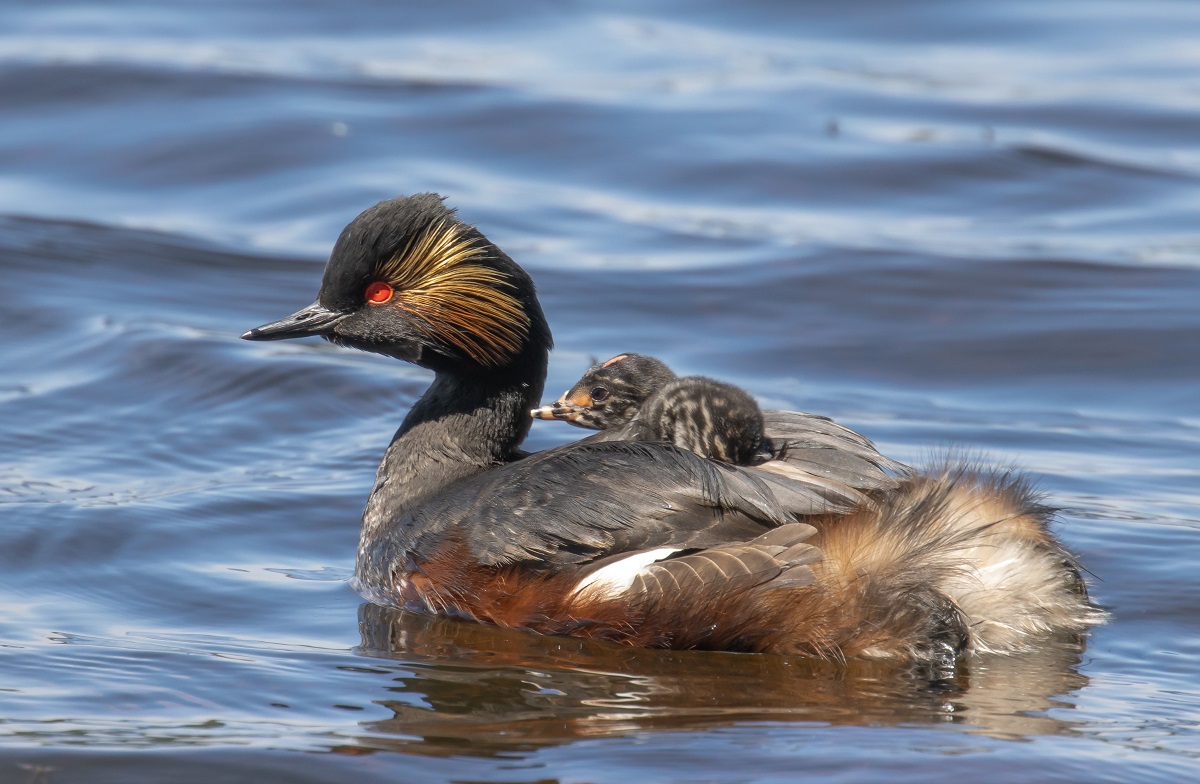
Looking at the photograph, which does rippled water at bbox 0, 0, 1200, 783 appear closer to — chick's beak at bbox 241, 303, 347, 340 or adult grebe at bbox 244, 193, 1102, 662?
adult grebe at bbox 244, 193, 1102, 662

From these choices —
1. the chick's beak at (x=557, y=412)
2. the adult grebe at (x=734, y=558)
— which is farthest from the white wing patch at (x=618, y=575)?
the chick's beak at (x=557, y=412)

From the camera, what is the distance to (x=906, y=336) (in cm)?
959

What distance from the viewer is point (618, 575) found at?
518cm

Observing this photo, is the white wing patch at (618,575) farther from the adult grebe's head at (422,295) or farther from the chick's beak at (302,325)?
the chick's beak at (302,325)

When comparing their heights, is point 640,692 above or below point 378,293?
below

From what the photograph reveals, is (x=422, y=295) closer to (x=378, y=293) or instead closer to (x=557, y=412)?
(x=378, y=293)

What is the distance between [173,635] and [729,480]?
1903mm

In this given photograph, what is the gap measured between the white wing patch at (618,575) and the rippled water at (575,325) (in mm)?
215

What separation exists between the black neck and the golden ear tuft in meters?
0.20

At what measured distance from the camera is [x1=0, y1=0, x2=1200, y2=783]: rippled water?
15.3 ft

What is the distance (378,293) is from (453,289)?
0.29 metres

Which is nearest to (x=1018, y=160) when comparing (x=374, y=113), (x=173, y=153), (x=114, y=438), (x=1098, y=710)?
(x=374, y=113)

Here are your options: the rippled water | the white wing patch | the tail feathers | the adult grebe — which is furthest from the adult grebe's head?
the tail feathers

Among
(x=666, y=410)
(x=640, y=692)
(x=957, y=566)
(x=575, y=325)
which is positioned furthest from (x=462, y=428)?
(x=575, y=325)
